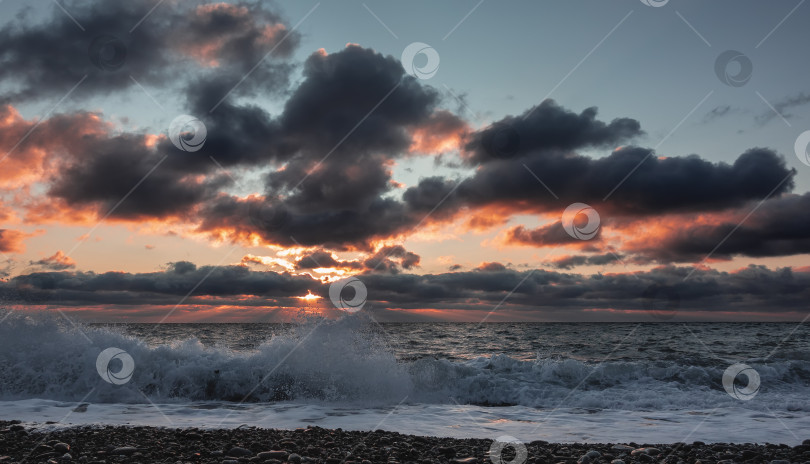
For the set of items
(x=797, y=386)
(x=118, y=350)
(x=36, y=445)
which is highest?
(x=118, y=350)

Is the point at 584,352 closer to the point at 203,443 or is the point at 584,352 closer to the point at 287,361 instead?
the point at 287,361

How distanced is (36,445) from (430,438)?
6.87 m

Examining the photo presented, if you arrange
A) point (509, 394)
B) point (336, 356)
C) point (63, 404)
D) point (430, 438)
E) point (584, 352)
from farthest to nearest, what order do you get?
point (584, 352)
point (336, 356)
point (509, 394)
point (63, 404)
point (430, 438)

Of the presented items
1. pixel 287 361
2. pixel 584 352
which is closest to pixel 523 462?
pixel 287 361

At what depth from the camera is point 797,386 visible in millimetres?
17562
